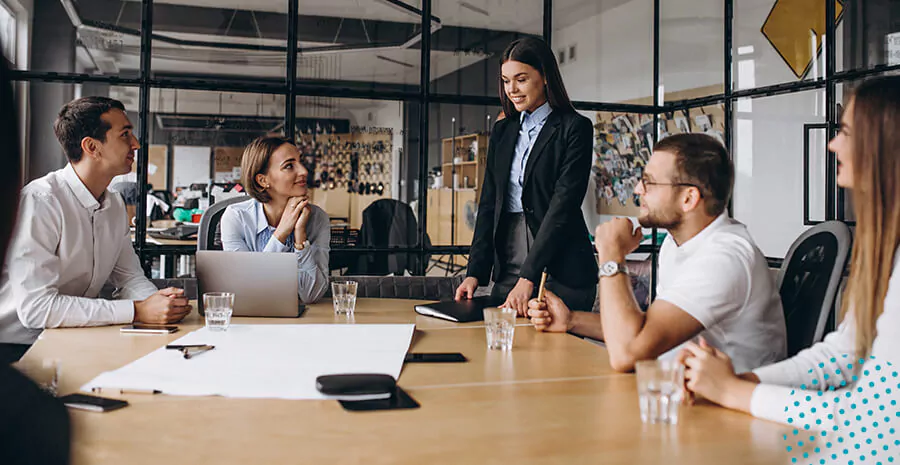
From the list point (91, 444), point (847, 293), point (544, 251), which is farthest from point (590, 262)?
point (91, 444)

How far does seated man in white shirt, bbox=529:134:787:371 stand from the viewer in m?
1.63

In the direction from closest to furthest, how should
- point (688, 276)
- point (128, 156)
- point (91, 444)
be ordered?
point (91, 444), point (688, 276), point (128, 156)

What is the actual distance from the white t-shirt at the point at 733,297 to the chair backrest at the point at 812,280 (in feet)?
0.21

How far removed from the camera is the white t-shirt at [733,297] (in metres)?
1.64

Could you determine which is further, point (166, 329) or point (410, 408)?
point (166, 329)

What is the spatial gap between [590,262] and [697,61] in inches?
101

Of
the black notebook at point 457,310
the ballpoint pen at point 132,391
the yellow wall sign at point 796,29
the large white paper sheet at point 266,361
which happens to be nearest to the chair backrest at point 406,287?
the black notebook at point 457,310

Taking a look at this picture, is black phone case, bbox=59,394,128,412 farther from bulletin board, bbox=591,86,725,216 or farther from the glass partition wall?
bulletin board, bbox=591,86,725,216

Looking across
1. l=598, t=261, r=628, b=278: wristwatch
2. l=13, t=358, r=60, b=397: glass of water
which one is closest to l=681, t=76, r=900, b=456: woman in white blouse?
l=598, t=261, r=628, b=278: wristwatch

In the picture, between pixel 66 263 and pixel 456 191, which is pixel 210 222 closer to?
pixel 66 263

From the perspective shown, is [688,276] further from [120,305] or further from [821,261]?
[120,305]

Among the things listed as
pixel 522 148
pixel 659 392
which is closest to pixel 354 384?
pixel 659 392

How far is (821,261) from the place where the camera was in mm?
1776

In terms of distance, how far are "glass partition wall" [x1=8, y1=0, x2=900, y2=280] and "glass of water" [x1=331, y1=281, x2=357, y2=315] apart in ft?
4.94
